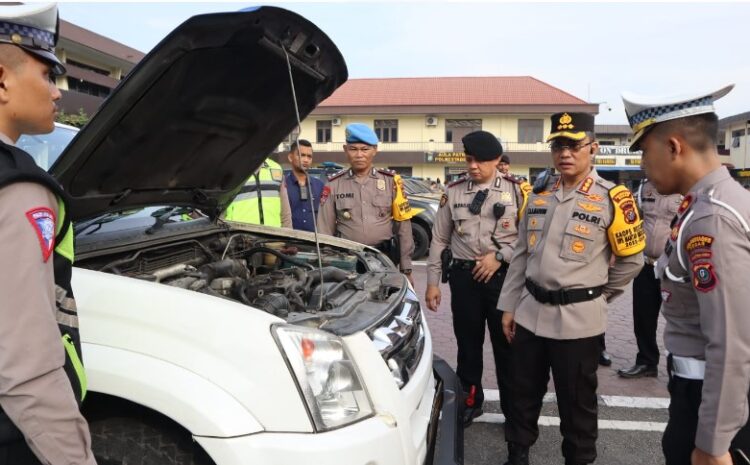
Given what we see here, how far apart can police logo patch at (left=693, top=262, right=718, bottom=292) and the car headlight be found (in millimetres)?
1025

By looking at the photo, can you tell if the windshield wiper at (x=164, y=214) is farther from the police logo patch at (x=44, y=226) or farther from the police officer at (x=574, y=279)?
the police officer at (x=574, y=279)

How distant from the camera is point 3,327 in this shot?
0.99 meters

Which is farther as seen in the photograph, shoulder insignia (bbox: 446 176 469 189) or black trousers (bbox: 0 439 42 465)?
shoulder insignia (bbox: 446 176 469 189)

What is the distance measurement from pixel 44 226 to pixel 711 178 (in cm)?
180

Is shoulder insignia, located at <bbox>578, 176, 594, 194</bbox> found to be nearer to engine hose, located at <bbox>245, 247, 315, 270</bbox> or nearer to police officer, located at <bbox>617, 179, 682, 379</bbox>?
engine hose, located at <bbox>245, 247, 315, 270</bbox>

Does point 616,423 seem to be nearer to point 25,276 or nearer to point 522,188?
point 522,188

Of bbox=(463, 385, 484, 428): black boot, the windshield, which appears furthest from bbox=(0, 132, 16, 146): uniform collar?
bbox=(463, 385, 484, 428): black boot

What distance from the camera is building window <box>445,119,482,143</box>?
32250 millimetres

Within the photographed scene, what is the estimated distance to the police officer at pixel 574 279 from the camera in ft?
7.66

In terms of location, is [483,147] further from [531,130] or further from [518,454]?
[531,130]

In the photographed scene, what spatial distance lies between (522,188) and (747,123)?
122 ft

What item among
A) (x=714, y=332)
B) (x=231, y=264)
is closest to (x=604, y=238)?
(x=714, y=332)

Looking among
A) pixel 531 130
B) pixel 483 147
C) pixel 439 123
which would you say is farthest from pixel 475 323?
pixel 531 130

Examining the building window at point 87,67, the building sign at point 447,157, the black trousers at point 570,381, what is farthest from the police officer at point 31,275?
the building sign at point 447,157
